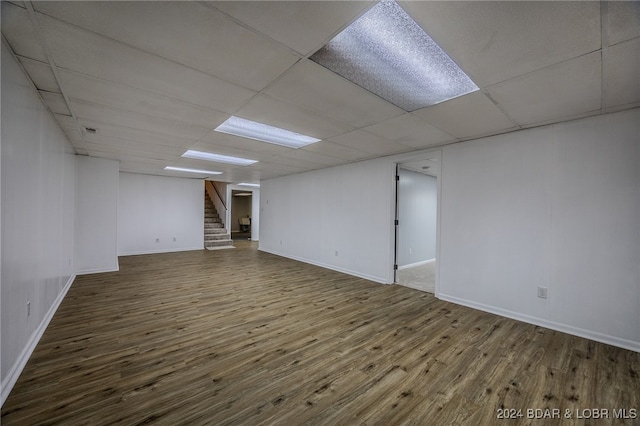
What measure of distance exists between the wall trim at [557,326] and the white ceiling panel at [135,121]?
436 centimetres

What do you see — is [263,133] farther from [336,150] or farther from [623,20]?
[623,20]

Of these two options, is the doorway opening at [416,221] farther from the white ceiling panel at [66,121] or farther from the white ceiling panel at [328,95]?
the white ceiling panel at [66,121]

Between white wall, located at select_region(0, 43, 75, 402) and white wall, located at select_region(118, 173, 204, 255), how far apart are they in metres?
4.65

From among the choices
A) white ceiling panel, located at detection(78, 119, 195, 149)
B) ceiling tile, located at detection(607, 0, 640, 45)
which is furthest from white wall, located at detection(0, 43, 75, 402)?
ceiling tile, located at detection(607, 0, 640, 45)

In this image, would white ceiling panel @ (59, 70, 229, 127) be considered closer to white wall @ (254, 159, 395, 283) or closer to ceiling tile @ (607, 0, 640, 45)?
ceiling tile @ (607, 0, 640, 45)

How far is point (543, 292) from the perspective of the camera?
3029mm

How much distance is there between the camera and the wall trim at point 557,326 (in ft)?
8.32

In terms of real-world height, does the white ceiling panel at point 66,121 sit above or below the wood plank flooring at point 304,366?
above

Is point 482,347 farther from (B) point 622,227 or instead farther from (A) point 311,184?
(A) point 311,184

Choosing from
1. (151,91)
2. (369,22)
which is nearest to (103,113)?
(151,91)

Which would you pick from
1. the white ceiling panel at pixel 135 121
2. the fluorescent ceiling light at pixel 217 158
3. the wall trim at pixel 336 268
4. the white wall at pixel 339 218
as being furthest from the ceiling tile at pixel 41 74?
the wall trim at pixel 336 268

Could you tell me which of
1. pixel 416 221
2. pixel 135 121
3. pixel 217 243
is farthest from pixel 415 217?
pixel 217 243

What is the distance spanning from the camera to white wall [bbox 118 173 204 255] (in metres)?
7.34

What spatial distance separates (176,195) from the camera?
817 cm
